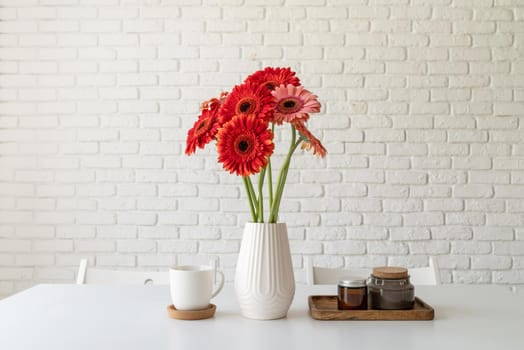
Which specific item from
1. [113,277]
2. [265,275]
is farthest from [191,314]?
[113,277]

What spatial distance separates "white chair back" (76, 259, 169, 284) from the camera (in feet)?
5.64

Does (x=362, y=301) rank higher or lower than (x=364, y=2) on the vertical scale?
lower

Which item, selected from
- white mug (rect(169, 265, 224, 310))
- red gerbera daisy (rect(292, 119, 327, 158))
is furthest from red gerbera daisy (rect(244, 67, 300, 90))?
white mug (rect(169, 265, 224, 310))

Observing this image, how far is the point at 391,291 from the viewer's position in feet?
3.94

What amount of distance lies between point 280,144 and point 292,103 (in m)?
1.38

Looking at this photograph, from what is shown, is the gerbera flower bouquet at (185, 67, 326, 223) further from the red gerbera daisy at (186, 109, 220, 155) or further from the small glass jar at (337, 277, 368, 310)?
the small glass jar at (337, 277, 368, 310)

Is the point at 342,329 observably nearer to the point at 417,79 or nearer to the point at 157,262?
the point at 157,262

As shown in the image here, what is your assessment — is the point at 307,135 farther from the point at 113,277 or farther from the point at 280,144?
the point at 280,144

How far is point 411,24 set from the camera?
8.50 ft

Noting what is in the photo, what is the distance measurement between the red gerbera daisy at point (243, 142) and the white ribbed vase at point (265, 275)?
0.17m

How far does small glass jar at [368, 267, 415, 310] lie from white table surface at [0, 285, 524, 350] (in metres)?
0.05

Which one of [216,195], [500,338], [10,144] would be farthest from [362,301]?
[10,144]

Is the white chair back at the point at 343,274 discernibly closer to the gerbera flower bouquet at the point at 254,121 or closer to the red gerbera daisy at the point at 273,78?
the gerbera flower bouquet at the point at 254,121

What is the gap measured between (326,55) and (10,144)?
168cm
